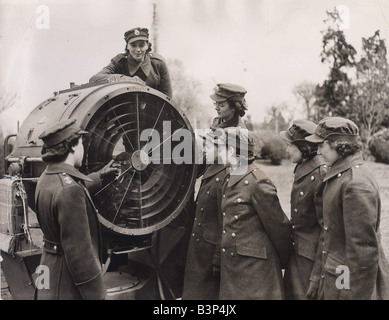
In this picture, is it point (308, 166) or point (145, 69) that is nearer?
point (308, 166)

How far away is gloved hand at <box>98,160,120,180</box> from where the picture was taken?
3.36 metres

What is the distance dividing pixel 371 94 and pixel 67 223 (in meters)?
14.5

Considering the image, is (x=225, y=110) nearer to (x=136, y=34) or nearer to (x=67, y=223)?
(x=136, y=34)

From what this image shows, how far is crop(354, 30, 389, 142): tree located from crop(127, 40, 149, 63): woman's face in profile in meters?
11.3

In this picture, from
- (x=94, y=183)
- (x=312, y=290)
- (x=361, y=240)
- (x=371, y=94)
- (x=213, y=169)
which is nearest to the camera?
(x=361, y=240)

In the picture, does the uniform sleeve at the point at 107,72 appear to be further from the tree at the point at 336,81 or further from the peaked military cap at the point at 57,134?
the tree at the point at 336,81

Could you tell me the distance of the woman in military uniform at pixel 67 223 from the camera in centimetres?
265

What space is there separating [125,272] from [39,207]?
1791mm

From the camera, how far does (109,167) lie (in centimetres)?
343

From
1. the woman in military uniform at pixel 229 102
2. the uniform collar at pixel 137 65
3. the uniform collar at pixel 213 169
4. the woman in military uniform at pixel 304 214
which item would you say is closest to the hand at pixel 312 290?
the woman in military uniform at pixel 304 214

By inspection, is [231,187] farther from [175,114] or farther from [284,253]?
[175,114]

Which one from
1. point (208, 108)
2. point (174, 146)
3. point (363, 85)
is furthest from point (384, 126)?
point (174, 146)

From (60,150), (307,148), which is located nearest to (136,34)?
(60,150)

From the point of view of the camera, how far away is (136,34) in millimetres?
4219
